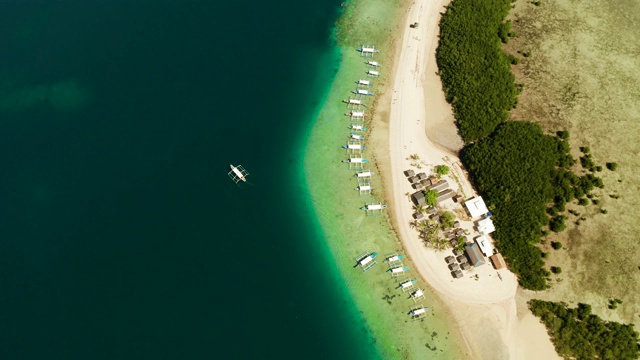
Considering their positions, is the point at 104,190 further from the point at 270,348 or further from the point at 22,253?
the point at 270,348

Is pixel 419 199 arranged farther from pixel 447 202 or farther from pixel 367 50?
pixel 367 50

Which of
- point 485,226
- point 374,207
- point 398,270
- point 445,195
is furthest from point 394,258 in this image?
point 485,226

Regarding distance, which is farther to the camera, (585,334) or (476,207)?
(476,207)

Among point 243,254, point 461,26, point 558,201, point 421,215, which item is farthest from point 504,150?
→ point 243,254

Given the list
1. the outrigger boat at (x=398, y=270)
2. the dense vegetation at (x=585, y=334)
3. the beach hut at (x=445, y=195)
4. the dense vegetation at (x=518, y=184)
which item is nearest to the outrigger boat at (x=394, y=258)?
the outrigger boat at (x=398, y=270)

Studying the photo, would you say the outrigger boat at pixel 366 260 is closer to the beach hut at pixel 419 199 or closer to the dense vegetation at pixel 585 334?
the beach hut at pixel 419 199

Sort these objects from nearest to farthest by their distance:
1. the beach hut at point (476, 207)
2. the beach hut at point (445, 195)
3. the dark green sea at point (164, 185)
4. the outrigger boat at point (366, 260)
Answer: the dark green sea at point (164, 185), the outrigger boat at point (366, 260), the beach hut at point (476, 207), the beach hut at point (445, 195)
